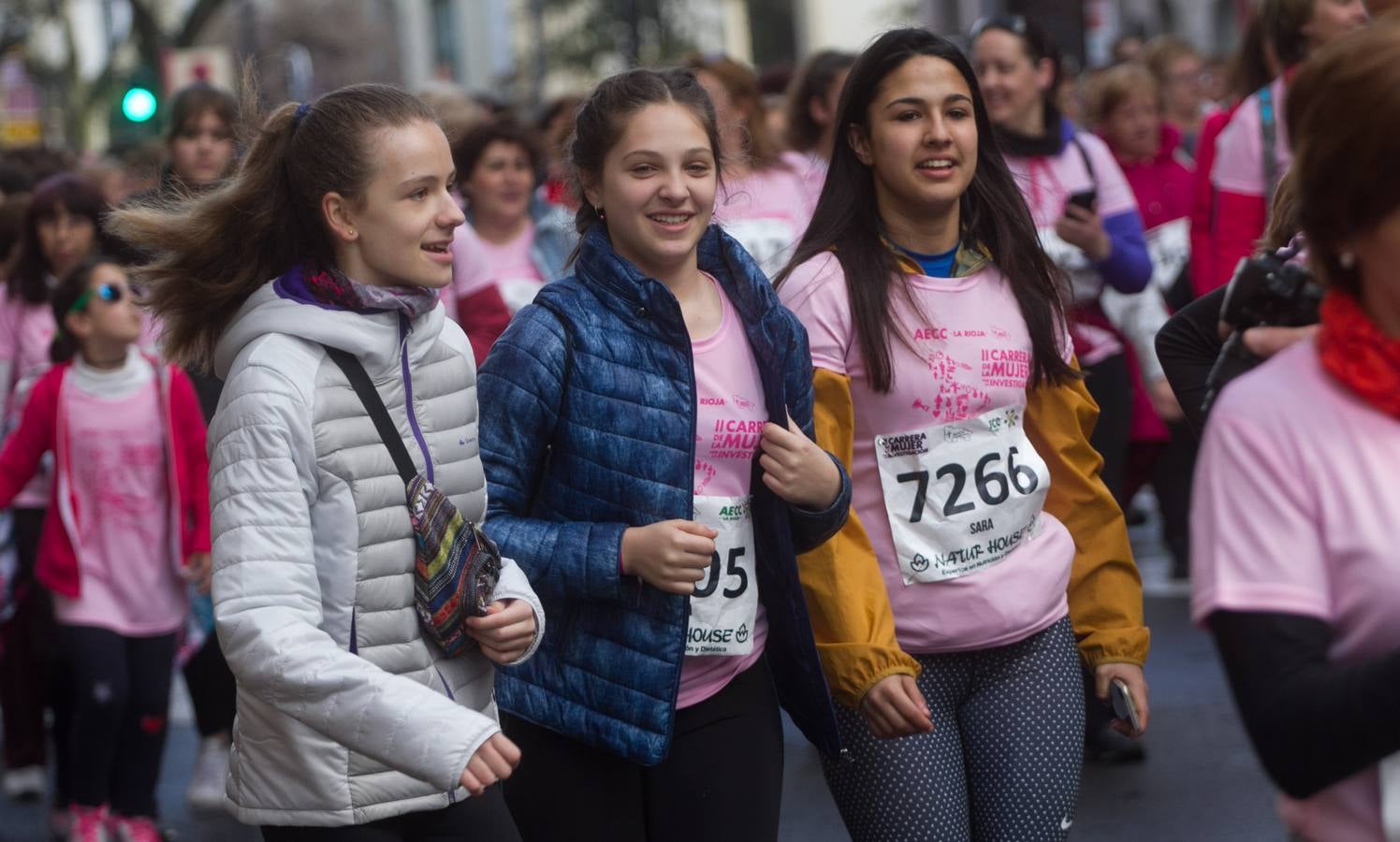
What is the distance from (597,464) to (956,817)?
938mm

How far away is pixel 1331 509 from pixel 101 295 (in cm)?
487

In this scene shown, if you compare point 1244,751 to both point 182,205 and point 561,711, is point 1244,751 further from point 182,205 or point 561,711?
point 182,205

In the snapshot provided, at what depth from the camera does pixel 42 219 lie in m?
7.36

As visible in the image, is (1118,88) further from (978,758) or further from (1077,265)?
(978,758)

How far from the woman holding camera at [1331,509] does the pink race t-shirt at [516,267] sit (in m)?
5.01

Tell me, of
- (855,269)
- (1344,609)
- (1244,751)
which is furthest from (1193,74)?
(1344,609)

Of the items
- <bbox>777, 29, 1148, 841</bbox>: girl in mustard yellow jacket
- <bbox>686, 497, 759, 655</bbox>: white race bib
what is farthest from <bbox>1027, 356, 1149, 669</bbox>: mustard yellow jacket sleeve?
<bbox>686, 497, 759, 655</bbox>: white race bib

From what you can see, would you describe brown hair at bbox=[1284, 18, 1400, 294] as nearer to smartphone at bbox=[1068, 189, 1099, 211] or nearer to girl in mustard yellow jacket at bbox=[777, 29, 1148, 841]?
girl in mustard yellow jacket at bbox=[777, 29, 1148, 841]

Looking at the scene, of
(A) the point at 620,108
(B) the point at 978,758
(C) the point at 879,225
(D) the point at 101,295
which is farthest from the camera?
(D) the point at 101,295

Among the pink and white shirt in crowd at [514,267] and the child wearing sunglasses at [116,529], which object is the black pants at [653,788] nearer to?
the child wearing sunglasses at [116,529]

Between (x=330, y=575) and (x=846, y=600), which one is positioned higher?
(x=330, y=575)

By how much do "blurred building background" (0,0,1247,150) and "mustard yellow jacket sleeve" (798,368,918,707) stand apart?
6.34 meters

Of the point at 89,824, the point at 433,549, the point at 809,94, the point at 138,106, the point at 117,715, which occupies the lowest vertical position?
the point at 89,824

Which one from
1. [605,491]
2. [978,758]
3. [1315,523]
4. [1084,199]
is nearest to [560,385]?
[605,491]
